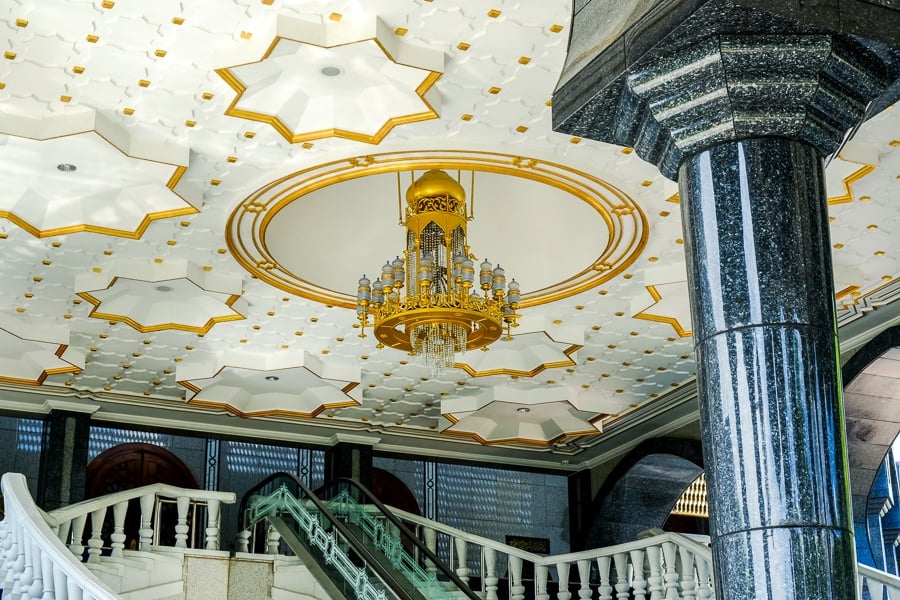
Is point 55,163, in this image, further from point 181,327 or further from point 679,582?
point 679,582

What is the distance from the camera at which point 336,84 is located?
8008 mm

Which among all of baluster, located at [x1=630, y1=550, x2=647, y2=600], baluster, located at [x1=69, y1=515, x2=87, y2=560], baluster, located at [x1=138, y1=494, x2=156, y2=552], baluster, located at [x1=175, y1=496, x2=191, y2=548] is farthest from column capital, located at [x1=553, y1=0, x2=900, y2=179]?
baluster, located at [x1=175, y1=496, x2=191, y2=548]

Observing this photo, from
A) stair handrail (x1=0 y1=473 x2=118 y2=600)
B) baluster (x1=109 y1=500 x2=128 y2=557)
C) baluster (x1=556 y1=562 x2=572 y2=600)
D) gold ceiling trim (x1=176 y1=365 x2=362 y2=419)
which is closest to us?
stair handrail (x1=0 y1=473 x2=118 y2=600)

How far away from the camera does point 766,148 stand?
12.4 ft

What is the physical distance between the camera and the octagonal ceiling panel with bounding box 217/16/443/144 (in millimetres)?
7395

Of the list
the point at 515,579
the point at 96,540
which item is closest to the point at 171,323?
the point at 96,540

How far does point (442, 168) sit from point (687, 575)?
16.2ft

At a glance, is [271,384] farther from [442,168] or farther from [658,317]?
[442,168]

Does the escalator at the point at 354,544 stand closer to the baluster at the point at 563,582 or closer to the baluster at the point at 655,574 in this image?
the baluster at the point at 563,582

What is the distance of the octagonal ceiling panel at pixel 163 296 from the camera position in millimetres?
10992

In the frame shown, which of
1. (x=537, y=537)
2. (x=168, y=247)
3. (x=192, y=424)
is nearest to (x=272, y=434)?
(x=192, y=424)

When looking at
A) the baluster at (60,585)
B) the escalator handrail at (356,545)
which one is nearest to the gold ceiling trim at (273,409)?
the escalator handrail at (356,545)

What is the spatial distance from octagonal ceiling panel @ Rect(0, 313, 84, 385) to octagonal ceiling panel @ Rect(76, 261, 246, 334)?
0.90 m

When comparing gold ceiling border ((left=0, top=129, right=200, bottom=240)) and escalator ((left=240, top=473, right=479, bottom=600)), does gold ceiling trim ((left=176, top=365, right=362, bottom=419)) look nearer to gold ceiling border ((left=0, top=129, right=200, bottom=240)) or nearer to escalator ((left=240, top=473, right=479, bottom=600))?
escalator ((left=240, top=473, right=479, bottom=600))
